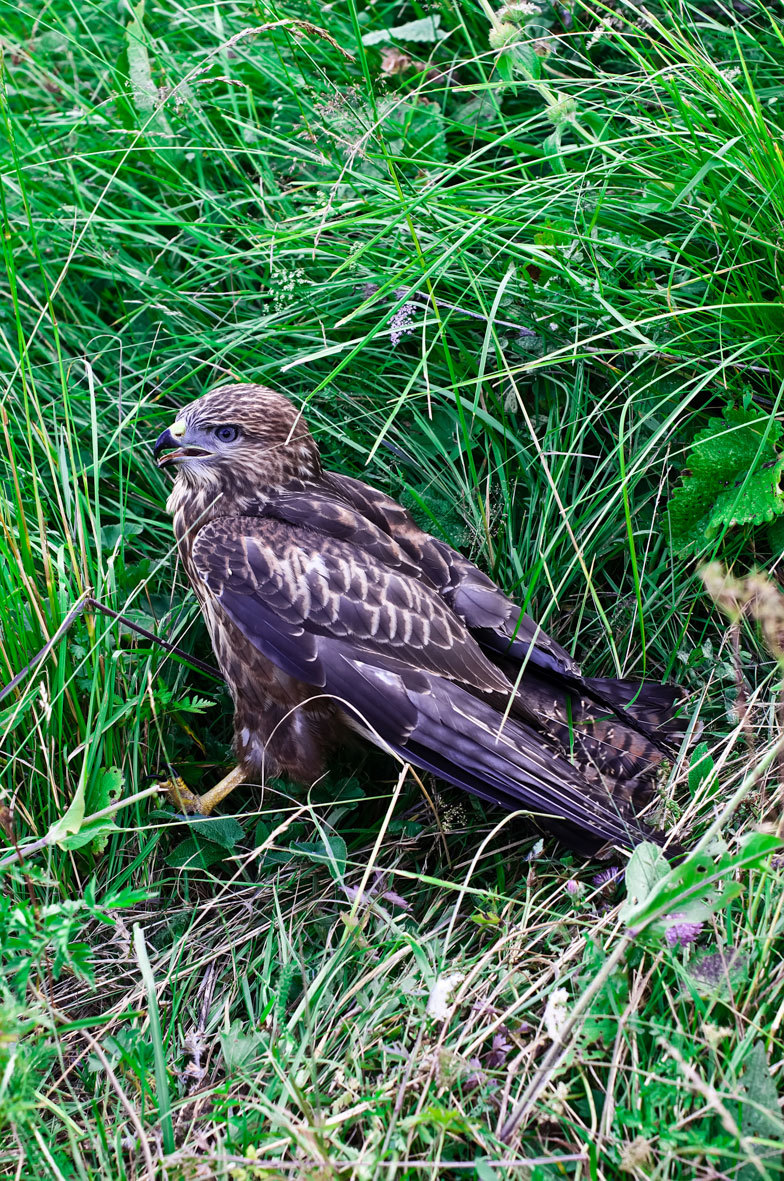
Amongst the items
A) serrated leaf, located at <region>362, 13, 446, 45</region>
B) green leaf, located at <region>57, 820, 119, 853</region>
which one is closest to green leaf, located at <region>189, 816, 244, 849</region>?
green leaf, located at <region>57, 820, 119, 853</region>

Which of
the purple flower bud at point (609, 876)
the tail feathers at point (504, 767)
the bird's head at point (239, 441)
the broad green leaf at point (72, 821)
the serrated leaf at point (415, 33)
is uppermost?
the serrated leaf at point (415, 33)

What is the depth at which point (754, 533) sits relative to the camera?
3.28 metres

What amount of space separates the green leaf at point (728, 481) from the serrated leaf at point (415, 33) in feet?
6.21

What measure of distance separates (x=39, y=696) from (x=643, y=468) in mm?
1889

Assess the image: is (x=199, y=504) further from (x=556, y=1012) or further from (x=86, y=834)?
(x=556, y=1012)

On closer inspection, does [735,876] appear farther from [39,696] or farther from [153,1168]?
[39,696]

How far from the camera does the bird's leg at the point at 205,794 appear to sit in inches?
126

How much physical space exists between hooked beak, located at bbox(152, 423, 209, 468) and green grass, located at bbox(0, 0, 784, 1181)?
0.19 metres

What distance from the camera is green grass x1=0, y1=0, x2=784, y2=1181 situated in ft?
7.58

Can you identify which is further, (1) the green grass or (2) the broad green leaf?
(2) the broad green leaf

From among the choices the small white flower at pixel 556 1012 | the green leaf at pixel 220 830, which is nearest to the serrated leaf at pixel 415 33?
the green leaf at pixel 220 830

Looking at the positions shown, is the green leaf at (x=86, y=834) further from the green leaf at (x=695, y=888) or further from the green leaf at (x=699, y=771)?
the green leaf at (x=699, y=771)

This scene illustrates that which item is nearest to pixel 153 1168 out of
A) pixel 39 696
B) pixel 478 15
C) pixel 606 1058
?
pixel 606 1058

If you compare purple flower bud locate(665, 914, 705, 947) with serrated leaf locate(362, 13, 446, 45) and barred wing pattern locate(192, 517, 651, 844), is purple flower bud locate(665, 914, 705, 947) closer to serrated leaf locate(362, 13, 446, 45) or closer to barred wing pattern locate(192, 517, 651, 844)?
barred wing pattern locate(192, 517, 651, 844)
